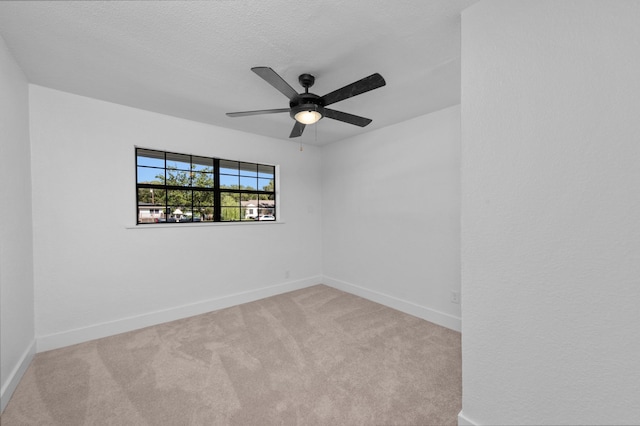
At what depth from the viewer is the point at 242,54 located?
186cm

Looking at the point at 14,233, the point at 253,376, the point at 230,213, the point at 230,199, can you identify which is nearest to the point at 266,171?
the point at 230,199

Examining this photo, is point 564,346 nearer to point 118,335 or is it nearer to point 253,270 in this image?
point 253,270

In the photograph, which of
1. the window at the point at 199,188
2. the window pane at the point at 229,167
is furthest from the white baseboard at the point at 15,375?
the window pane at the point at 229,167

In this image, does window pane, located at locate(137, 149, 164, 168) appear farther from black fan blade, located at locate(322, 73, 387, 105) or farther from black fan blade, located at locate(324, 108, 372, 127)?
black fan blade, located at locate(322, 73, 387, 105)

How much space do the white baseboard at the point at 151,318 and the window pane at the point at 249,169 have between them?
69.5 inches

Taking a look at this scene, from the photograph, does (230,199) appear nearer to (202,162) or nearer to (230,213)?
(230,213)

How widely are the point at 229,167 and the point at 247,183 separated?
0.36 m

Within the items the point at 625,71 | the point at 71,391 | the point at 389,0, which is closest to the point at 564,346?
the point at 625,71

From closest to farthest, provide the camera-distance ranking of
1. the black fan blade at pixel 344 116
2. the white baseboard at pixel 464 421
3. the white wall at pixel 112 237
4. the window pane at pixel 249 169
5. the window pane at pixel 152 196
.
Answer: the white baseboard at pixel 464 421 → the black fan blade at pixel 344 116 → the white wall at pixel 112 237 → the window pane at pixel 152 196 → the window pane at pixel 249 169

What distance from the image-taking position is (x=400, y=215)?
135 inches

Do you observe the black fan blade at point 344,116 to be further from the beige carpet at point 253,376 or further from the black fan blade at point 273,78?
the beige carpet at point 253,376

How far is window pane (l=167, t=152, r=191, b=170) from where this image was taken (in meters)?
3.30

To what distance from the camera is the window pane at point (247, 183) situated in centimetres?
393

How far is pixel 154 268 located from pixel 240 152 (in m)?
1.84
